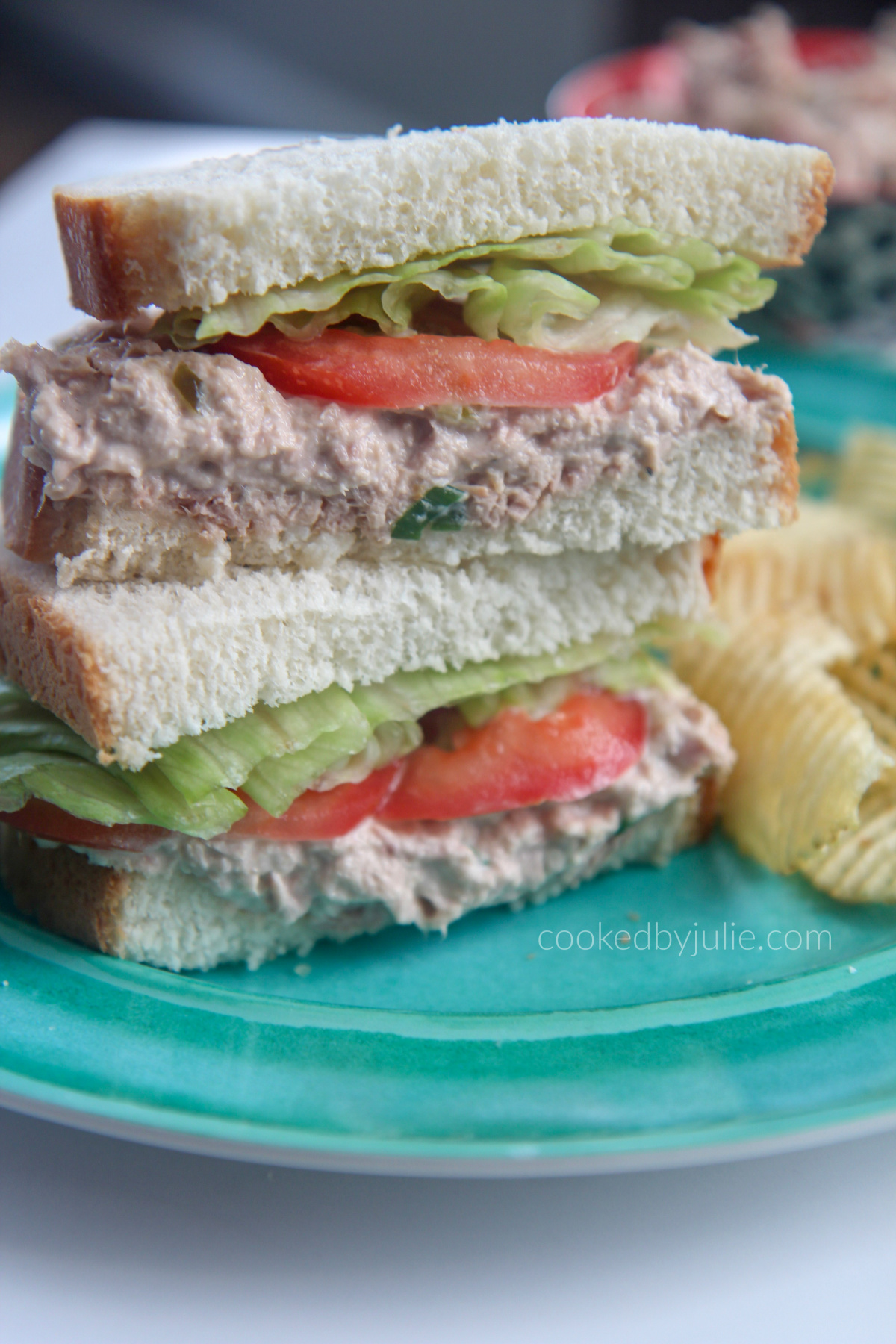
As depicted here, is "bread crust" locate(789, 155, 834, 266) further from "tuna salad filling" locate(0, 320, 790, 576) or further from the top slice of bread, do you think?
"tuna salad filling" locate(0, 320, 790, 576)

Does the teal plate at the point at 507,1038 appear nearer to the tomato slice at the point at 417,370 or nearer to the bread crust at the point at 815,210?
the tomato slice at the point at 417,370

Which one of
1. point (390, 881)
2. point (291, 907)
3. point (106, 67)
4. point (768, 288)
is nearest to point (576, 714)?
point (390, 881)

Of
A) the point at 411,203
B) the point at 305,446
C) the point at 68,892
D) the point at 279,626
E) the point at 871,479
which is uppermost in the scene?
the point at 411,203

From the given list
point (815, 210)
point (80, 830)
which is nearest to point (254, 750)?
point (80, 830)

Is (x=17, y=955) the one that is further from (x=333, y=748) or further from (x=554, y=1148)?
(x=554, y=1148)

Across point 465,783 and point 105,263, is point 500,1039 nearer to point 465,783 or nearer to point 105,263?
point 465,783

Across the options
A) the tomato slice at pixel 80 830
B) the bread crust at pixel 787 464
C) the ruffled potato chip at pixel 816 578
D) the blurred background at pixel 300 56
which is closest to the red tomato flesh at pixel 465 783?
the tomato slice at pixel 80 830

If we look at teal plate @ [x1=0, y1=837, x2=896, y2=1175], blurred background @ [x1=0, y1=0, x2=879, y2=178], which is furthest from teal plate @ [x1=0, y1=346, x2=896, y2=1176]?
blurred background @ [x1=0, y1=0, x2=879, y2=178]
